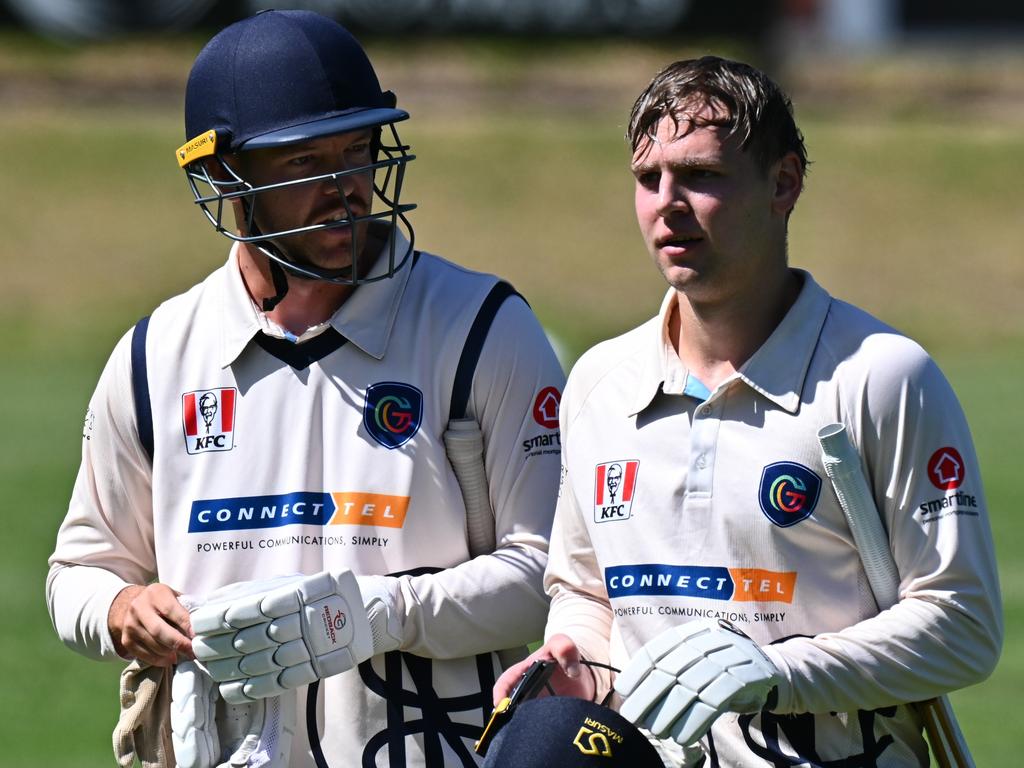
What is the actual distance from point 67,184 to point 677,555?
922 inches

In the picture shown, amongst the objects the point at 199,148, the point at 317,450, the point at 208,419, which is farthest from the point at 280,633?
the point at 199,148

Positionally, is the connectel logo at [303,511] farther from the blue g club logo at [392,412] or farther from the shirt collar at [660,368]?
the shirt collar at [660,368]

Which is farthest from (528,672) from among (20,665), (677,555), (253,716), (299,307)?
(20,665)

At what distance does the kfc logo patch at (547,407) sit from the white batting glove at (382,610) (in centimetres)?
47

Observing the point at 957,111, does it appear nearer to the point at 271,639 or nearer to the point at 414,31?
the point at 414,31

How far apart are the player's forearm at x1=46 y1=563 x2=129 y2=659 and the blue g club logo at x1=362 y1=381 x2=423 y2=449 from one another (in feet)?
2.08

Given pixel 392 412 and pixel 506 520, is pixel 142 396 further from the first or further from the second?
pixel 506 520

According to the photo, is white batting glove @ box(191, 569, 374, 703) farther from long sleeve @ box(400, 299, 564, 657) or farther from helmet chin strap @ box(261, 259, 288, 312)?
helmet chin strap @ box(261, 259, 288, 312)

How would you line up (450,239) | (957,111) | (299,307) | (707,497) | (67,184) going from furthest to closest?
1. (957,111)
2. (67,184)
3. (450,239)
4. (299,307)
5. (707,497)

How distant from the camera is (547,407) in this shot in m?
3.79

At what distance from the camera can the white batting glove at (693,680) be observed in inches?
118

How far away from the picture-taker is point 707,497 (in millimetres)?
3279

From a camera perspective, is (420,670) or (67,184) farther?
(67,184)

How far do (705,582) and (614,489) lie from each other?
0.86 feet
